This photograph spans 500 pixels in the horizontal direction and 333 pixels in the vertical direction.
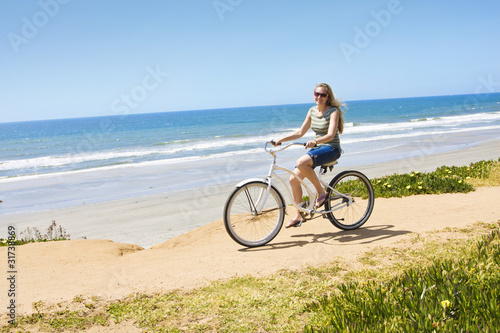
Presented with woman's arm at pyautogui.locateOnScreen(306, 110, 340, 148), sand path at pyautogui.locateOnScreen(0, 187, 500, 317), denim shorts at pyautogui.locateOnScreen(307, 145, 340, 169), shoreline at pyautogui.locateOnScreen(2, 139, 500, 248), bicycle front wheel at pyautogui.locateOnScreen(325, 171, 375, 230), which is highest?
woman's arm at pyautogui.locateOnScreen(306, 110, 340, 148)

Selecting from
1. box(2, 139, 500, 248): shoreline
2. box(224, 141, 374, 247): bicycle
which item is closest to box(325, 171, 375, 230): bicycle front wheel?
box(224, 141, 374, 247): bicycle

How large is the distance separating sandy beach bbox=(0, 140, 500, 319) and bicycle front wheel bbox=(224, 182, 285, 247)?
222 millimetres


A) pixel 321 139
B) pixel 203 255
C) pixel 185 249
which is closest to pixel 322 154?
pixel 321 139

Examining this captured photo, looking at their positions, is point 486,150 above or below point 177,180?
above

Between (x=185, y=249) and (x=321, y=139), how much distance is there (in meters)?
2.57

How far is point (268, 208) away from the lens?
5.70 metres

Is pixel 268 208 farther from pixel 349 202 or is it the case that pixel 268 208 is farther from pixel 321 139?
pixel 349 202

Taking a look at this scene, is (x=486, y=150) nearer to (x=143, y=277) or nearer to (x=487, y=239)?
(x=487, y=239)

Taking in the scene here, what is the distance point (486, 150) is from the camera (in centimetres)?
1889

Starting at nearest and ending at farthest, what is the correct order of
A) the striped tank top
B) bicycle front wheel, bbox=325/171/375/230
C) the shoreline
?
the striped tank top → bicycle front wheel, bbox=325/171/375/230 → the shoreline

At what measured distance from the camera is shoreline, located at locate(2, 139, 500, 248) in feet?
28.8

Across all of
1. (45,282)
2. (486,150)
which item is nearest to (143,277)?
(45,282)

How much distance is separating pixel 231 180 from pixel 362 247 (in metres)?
9.52

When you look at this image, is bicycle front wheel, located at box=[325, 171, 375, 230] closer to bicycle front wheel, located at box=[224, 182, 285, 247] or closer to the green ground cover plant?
bicycle front wheel, located at box=[224, 182, 285, 247]
